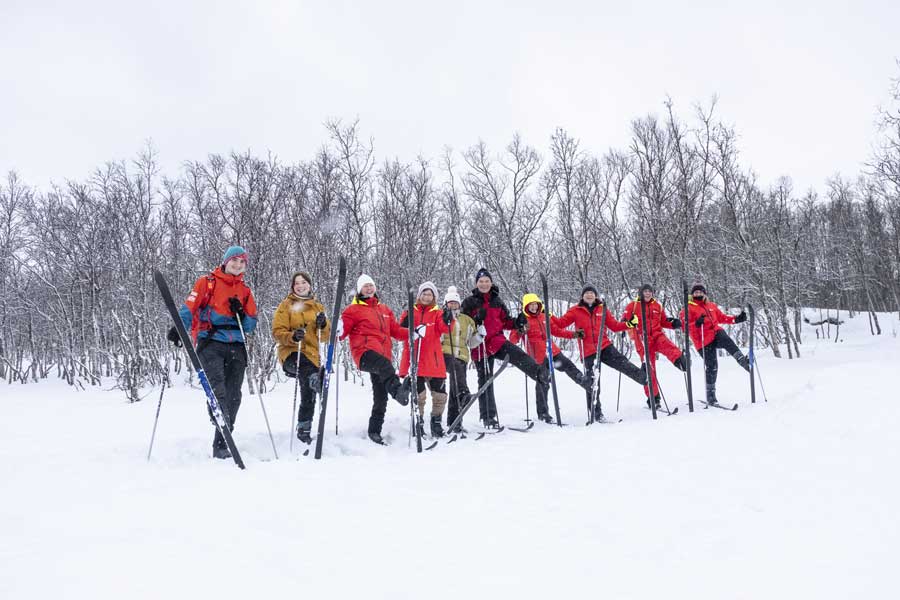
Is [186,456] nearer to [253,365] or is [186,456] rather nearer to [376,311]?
[376,311]

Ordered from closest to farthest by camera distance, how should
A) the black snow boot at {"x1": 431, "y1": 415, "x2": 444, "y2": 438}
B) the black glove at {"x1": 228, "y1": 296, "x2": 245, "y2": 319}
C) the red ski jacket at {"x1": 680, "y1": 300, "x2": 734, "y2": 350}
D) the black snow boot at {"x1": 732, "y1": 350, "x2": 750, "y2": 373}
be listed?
the black glove at {"x1": 228, "y1": 296, "x2": 245, "y2": 319} < the black snow boot at {"x1": 431, "y1": 415, "x2": 444, "y2": 438} < the black snow boot at {"x1": 732, "y1": 350, "x2": 750, "y2": 373} < the red ski jacket at {"x1": 680, "y1": 300, "x2": 734, "y2": 350}

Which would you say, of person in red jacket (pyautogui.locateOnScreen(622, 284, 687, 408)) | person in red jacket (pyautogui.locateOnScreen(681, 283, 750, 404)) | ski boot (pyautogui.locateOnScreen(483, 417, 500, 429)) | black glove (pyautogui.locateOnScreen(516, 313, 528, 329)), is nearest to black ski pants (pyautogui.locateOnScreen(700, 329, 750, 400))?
person in red jacket (pyautogui.locateOnScreen(681, 283, 750, 404))

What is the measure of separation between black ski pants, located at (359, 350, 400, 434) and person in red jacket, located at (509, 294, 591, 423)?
2158 mm

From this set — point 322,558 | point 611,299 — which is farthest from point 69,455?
point 611,299

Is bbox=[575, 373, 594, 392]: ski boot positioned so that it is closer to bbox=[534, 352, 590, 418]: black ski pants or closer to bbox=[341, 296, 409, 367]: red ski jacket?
bbox=[534, 352, 590, 418]: black ski pants

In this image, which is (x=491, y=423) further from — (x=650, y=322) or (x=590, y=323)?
(x=650, y=322)

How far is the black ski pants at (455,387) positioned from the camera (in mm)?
6590

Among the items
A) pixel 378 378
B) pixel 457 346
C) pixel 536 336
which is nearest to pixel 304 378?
pixel 378 378

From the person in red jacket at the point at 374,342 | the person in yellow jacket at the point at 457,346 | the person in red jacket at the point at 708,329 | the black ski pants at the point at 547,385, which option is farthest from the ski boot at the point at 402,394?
the person in red jacket at the point at 708,329

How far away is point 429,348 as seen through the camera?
6.27 m

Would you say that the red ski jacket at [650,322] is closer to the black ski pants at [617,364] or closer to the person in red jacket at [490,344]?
the black ski pants at [617,364]

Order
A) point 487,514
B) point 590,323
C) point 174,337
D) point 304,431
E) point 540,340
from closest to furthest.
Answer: point 487,514 → point 174,337 → point 304,431 → point 540,340 → point 590,323

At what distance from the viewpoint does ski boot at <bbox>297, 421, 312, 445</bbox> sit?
5.77m

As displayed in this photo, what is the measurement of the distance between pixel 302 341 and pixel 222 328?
91 cm
